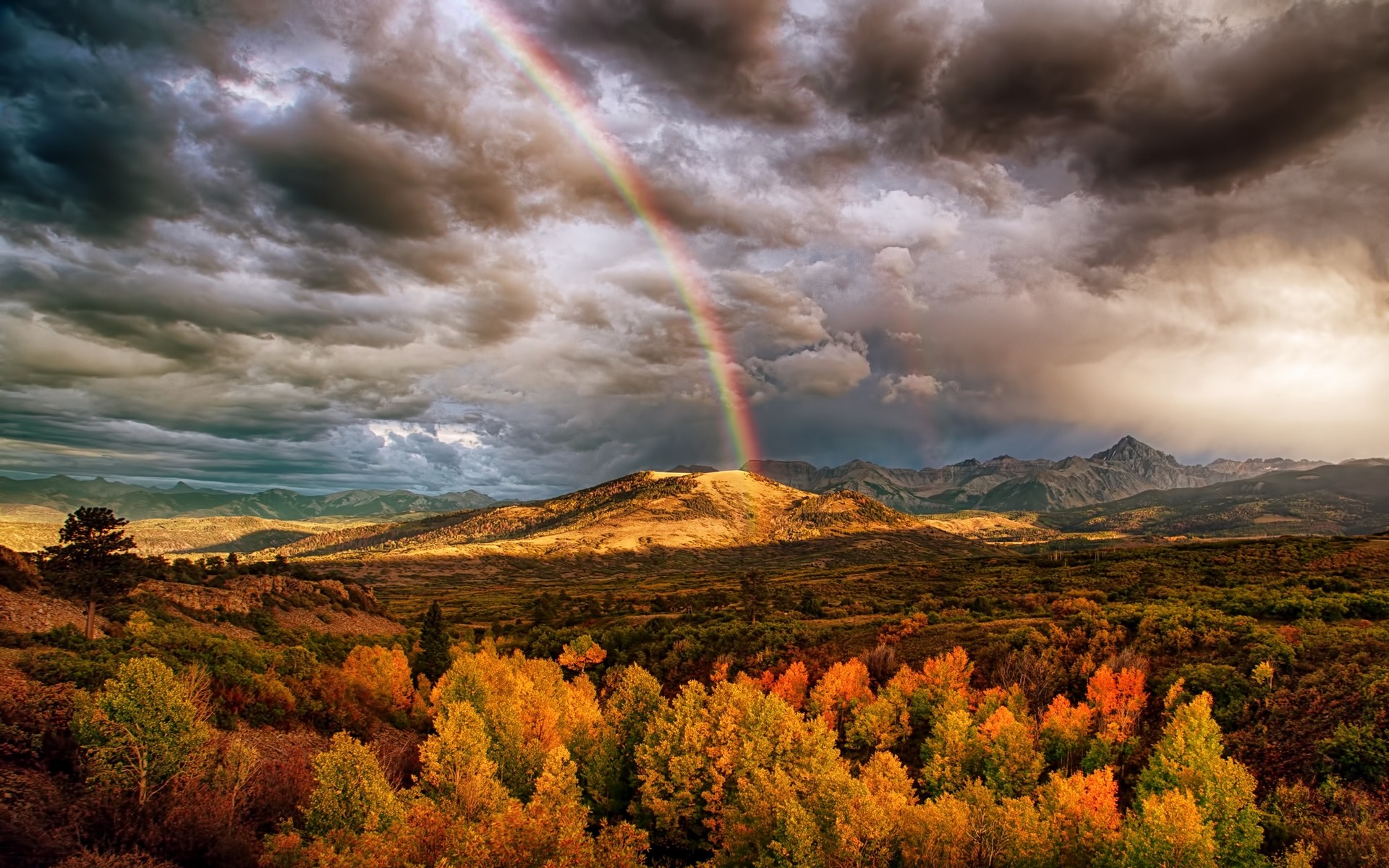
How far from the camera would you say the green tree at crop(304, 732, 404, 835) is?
1228 inches

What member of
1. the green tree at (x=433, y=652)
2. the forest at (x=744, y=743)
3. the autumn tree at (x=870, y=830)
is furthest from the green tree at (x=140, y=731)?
the green tree at (x=433, y=652)

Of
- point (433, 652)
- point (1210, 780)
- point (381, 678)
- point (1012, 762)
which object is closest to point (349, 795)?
point (381, 678)

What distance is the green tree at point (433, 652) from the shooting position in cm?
9088

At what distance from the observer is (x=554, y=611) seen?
152m

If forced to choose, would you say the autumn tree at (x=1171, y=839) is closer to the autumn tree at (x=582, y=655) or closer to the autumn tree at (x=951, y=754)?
the autumn tree at (x=951, y=754)

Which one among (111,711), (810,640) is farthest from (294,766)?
(810,640)

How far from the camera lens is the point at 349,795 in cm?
3192

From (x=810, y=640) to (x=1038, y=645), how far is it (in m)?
32.8

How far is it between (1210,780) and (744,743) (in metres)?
31.6

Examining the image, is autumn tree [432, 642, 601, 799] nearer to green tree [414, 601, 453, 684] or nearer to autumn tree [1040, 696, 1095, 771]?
green tree [414, 601, 453, 684]

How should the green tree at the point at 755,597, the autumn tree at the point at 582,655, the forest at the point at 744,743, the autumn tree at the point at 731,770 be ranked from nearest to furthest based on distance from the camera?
the forest at the point at 744,743
the autumn tree at the point at 731,770
the autumn tree at the point at 582,655
the green tree at the point at 755,597

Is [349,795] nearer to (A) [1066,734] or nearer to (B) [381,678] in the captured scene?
(B) [381,678]

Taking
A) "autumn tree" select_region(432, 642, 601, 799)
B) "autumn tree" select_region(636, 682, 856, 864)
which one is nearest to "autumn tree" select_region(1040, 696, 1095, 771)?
"autumn tree" select_region(636, 682, 856, 864)

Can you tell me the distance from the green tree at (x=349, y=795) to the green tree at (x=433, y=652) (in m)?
60.9
